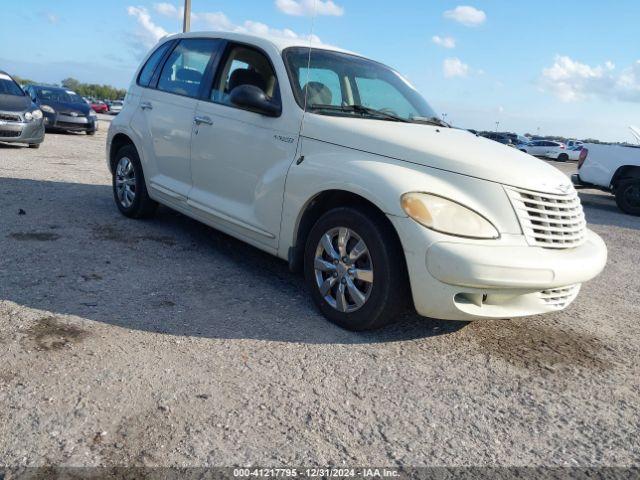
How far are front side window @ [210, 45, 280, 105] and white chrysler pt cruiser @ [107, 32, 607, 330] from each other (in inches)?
0.5

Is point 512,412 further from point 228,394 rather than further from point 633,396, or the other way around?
point 228,394

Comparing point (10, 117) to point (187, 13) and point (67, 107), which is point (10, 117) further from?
point (187, 13)

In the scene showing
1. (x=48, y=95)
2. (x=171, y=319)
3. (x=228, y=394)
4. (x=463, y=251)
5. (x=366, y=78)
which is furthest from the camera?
(x=48, y=95)

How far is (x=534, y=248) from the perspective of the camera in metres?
3.25

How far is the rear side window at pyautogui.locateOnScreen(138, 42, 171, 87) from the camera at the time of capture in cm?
573

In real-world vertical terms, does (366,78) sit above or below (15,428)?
above

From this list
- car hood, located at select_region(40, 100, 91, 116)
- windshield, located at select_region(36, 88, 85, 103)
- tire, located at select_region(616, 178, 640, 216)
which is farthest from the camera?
windshield, located at select_region(36, 88, 85, 103)

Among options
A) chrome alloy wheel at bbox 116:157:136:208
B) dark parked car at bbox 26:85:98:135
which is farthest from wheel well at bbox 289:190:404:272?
dark parked car at bbox 26:85:98:135

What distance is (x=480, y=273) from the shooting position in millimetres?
3061

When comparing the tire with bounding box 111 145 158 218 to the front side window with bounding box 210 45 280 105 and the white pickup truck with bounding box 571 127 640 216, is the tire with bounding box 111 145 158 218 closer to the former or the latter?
the front side window with bounding box 210 45 280 105

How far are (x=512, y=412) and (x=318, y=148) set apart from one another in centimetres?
204

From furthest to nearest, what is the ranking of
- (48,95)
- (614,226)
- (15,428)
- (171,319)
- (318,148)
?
(48,95) < (614,226) < (318,148) < (171,319) < (15,428)

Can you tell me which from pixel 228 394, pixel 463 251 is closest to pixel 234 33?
pixel 463 251

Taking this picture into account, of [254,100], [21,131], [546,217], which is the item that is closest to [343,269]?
[546,217]
